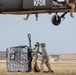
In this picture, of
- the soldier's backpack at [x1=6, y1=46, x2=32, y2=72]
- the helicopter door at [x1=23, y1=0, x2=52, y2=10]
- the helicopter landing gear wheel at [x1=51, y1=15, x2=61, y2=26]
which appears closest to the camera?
the helicopter door at [x1=23, y1=0, x2=52, y2=10]

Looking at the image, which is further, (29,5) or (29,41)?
(29,41)

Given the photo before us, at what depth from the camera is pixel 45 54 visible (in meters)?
28.0

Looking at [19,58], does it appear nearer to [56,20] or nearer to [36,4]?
[56,20]

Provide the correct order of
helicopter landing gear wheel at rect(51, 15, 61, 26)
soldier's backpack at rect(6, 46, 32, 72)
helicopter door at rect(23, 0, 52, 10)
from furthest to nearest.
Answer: soldier's backpack at rect(6, 46, 32, 72)
helicopter landing gear wheel at rect(51, 15, 61, 26)
helicopter door at rect(23, 0, 52, 10)

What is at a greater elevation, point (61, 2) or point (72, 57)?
point (61, 2)

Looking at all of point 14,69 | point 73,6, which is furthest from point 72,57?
point 73,6

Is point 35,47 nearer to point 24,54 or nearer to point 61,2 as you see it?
point 24,54

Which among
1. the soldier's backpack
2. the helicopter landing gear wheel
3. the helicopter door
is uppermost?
the helicopter door

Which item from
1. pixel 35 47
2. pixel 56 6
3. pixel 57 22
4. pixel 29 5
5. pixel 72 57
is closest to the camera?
pixel 29 5

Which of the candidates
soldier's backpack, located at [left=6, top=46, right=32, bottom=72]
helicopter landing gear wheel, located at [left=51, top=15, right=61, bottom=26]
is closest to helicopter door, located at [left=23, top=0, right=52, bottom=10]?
helicopter landing gear wheel, located at [left=51, top=15, right=61, bottom=26]

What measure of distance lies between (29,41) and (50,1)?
1064 cm

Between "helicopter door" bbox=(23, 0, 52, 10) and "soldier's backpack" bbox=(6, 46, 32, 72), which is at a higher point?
"helicopter door" bbox=(23, 0, 52, 10)

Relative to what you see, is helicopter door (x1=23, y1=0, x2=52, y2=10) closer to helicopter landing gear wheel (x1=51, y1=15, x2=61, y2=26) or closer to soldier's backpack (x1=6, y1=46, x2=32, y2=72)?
helicopter landing gear wheel (x1=51, y1=15, x2=61, y2=26)

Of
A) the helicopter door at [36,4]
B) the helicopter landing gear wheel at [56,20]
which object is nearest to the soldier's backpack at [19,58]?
the helicopter landing gear wheel at [56,20]
